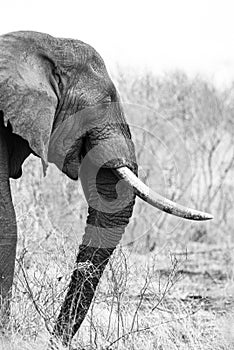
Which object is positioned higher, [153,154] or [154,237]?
[153,154]

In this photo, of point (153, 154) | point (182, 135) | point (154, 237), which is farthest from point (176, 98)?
point (154, 237)

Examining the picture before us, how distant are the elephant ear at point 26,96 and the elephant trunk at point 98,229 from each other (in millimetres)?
452

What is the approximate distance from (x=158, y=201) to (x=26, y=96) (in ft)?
3.02

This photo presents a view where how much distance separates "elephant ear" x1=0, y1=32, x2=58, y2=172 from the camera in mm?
4688

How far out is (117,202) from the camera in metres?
5.02

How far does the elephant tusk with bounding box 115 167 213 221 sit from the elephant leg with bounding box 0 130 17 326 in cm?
65

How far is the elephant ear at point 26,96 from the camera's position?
469cm

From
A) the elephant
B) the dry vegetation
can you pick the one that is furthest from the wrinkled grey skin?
the dry vegetation

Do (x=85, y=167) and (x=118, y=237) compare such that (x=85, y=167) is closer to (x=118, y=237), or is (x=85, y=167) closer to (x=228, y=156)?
(x=118, y=237)

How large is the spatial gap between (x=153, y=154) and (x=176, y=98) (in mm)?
1492

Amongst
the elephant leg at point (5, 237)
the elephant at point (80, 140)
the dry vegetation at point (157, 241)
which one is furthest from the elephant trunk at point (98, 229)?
the elephant leg at point (5, 237)

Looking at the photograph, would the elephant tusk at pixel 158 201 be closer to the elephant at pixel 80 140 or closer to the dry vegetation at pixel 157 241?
the elephant at pixel 80 140

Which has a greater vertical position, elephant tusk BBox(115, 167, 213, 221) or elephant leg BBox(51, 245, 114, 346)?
elephant tusk BBox(115, 167, 213, 221)

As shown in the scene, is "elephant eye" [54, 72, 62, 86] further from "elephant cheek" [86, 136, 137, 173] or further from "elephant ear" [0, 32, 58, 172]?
"elephant cheek" [86, 136, 137, 173]
